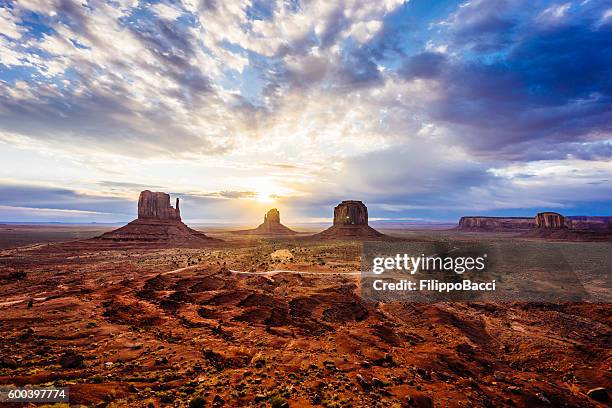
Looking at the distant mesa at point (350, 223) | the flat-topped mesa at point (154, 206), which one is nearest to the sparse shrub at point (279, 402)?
the distant mesa at point (350, 223)

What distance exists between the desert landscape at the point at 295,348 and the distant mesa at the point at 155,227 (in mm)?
64119

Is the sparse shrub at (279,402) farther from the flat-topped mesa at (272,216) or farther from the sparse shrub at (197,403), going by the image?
the flat-topped mesa at (272,216)

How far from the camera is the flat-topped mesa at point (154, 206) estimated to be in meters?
102

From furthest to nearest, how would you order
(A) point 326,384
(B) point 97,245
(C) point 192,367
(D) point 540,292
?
1. (B) point 97,245
2. (D) point 540,292
3. (C) point 192,367
4. (A) point 326,384

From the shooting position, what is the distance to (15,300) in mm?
18641

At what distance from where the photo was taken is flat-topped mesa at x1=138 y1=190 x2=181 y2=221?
102 metres

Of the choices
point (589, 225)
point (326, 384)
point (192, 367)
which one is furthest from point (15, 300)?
point (589, 225)

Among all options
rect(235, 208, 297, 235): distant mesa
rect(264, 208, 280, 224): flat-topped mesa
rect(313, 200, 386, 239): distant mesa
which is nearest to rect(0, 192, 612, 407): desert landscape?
rect(313, 200, 386, 239): distant mesa

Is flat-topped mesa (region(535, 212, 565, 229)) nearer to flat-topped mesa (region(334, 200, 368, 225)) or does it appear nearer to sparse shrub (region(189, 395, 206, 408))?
flat-topped mesa (region(334, 200, 368, 225))

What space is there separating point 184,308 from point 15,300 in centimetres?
1198

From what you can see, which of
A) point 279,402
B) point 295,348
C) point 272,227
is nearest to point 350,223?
point 272,227

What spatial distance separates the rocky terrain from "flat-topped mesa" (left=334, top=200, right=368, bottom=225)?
337 feet

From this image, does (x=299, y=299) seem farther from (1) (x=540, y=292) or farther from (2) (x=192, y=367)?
(1) (x=540, y=292)

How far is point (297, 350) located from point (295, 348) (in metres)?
0.30
